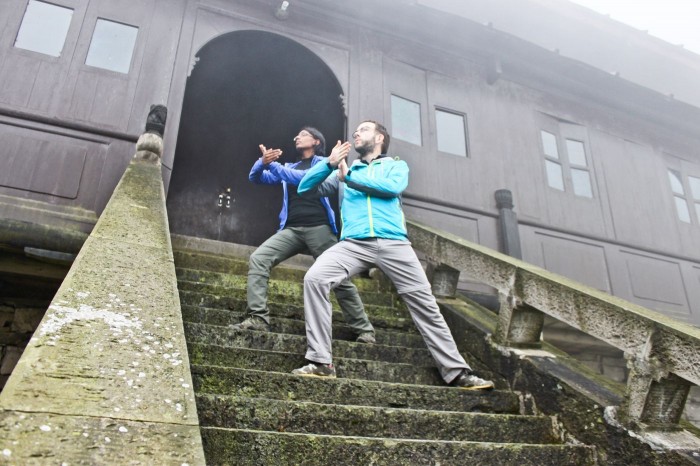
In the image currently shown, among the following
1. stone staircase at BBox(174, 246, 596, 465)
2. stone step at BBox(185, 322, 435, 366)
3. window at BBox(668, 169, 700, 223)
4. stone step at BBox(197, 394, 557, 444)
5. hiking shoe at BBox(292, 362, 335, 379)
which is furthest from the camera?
window at BBox(668, 169, 700, 223)

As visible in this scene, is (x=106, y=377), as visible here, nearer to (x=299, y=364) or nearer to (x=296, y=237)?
(x=299, y=364)

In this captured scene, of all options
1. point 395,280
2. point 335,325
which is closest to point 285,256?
point 335,325

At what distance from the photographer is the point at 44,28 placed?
18.6ft

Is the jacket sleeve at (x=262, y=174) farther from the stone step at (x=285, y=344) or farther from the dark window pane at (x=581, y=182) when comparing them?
the dark window pane at (x=581, y=182)

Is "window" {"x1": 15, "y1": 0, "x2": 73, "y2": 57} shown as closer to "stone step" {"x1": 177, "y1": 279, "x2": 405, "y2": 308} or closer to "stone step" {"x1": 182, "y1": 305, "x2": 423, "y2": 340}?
"stone step" {"x1": 177, "y1": 279, "x2": 405, "y2": 308}

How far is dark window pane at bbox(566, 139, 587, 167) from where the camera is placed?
8.21 meters

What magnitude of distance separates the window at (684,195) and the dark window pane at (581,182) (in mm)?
1965

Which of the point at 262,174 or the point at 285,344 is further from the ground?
the point at 262,174

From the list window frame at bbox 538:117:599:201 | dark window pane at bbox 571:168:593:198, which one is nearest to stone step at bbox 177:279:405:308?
window frame at bbox 538:117:599:201

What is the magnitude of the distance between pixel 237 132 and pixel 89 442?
8.61m

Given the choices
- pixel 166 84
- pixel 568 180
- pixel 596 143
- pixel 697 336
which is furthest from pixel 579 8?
pixel 697 336

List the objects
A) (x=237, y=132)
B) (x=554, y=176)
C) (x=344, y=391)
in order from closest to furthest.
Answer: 1. (x=344, y=391)
2. (x=554, y=176)
3. (x=237, y=132)

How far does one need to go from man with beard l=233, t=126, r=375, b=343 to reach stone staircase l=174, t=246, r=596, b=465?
191 mm

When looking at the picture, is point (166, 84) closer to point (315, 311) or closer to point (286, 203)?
point (286, 203)
